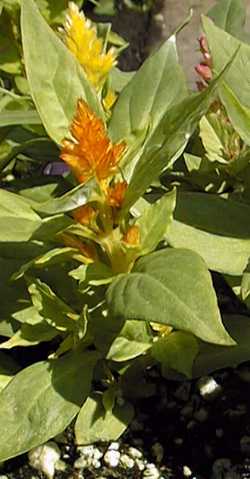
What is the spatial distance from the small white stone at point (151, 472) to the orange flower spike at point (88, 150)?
585 millimetres

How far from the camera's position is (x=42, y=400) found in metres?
1.86

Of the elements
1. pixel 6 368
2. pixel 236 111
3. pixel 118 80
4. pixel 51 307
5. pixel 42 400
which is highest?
pixel 236 111

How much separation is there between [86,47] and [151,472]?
0.71 m

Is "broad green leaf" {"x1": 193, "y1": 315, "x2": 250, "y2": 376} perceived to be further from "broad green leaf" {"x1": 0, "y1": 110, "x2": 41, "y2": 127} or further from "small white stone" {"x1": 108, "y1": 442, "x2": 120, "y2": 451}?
"broad green leaf" {"x1": 0, "y1": 110, "x2": 41, "y2": 127}

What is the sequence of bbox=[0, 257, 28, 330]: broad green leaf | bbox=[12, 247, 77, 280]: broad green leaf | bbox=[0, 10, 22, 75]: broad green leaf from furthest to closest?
1. bbox=[0, 10, 22, 75]: broad green leaf
2. bbox=[0, 257, 28, 330]: broad green leaf
3. bbox=[12, 247, 77, 280]: broad green leaf

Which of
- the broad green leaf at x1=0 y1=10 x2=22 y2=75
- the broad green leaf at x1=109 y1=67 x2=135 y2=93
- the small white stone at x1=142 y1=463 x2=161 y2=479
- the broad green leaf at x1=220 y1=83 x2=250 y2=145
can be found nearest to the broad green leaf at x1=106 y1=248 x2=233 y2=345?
the broad green leaf at x1=220 y1=83 x2=250 y2=145

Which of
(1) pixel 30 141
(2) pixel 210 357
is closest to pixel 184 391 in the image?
(2) pixel 210 357

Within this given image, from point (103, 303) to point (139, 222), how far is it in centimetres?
15

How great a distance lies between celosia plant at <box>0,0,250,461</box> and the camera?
164 cm

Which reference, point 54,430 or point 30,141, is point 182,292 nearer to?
point 54,430

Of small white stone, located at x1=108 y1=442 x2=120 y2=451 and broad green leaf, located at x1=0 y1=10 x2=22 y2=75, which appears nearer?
small white stone, located at x1=108 y1=442 x2=120 y2=451

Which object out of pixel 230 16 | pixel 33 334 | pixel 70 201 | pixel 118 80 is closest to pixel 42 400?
pixel 33 334

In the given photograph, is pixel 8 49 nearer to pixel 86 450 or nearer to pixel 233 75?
pixel 233 75

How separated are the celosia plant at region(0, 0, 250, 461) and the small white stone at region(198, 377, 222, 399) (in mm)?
126
